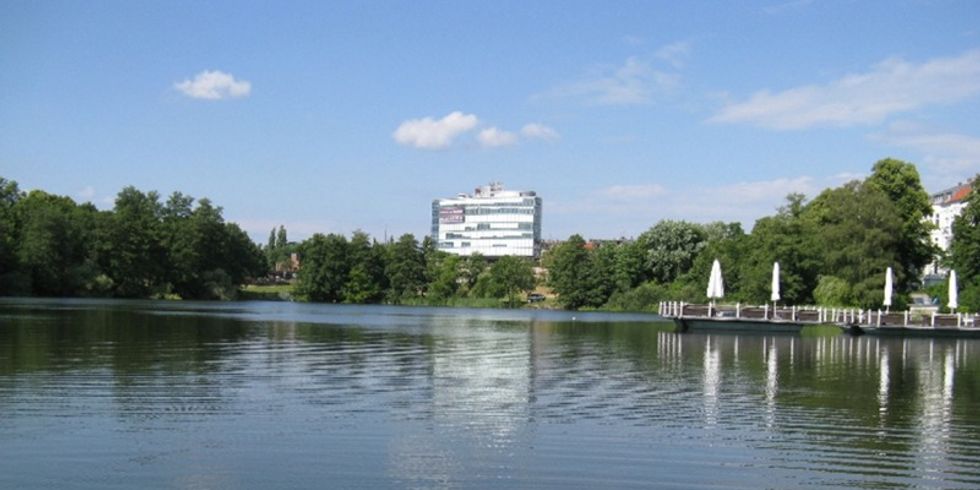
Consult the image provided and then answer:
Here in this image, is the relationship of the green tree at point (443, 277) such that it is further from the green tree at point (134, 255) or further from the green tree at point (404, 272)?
the green tree at point (134, 255)

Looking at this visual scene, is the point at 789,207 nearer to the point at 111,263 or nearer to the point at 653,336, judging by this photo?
the point at 653,336

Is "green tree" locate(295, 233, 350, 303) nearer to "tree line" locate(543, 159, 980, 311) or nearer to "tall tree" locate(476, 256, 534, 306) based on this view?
"tall tree" locate(476, 256, 534, 306)

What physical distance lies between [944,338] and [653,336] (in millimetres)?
18388

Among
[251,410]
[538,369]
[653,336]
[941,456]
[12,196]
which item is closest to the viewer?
[941,456]

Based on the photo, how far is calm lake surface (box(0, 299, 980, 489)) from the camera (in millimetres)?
12755

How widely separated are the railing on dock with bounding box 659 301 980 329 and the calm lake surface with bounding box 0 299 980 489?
23410 mm

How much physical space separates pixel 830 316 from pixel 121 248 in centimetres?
8174

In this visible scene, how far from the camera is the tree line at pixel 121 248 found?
97312 mm

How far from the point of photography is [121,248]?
108625 mm

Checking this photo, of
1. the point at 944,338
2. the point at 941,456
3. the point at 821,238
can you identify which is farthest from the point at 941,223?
the point at 941,456

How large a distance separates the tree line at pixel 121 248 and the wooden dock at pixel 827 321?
6980cm

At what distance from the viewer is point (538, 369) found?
92.0ft

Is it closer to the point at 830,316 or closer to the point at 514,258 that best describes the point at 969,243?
the point at 830,316

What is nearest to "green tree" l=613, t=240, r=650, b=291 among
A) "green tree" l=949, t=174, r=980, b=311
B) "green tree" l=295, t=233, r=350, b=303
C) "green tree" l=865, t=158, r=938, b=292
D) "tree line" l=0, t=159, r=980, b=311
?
"tree line" l=0, t=159, r=980, b=311
